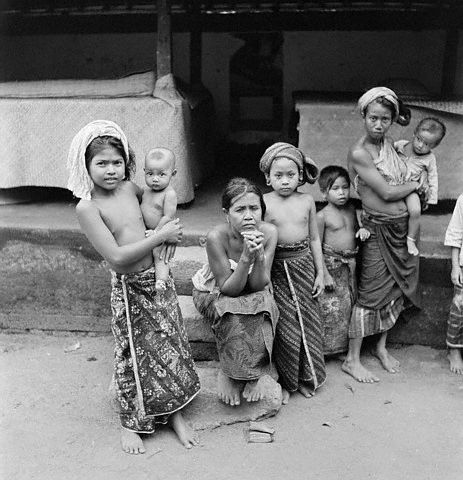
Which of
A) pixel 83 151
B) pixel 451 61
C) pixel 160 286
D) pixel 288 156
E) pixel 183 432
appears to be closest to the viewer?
pixel 83 151

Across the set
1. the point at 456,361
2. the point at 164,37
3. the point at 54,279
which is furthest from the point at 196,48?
the point at 456,361

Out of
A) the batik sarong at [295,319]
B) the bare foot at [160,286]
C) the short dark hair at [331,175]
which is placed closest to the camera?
the bare foot at [160,286]

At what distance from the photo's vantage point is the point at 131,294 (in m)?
2.96

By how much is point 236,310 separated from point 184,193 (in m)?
1.74

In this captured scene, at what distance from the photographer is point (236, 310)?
10.0 ft

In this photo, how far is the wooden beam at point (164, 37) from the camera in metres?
4.56

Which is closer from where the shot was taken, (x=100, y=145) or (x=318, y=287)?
(x=100, y=145)

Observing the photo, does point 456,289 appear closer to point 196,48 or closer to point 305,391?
point 305,391

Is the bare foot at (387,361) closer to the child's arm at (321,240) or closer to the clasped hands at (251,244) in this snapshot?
the child's arm at (321,240)

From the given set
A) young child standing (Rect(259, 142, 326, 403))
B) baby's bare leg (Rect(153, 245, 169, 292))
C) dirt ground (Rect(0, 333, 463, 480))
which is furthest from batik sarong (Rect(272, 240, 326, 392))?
baby's bare leg (Rect(153, 245, 169, 292))

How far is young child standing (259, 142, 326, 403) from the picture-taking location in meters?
3.39

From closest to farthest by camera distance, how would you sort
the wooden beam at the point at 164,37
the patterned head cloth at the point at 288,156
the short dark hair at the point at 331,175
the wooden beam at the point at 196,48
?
the patterned head cloth at the point at 288,156, the short dark hair at the point at 331,175, the wooden beam at the point at 164,37, the wooden beam at the point at 196,48

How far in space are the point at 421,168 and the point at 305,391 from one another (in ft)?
5.13

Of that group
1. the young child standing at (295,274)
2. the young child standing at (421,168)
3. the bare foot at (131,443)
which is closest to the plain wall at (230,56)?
the young child standing at (421,168)
